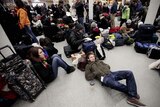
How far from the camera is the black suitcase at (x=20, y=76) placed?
1849 mm

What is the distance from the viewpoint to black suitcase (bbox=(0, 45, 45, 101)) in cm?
185

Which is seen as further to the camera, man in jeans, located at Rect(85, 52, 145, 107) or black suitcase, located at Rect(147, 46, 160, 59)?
black suitcase, located at Rect(147, 46, 160, 59)

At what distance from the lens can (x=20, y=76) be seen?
1926mm

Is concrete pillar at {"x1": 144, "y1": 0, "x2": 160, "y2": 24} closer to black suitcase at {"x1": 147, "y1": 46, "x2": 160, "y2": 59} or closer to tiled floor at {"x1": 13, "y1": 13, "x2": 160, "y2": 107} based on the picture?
black suitcase at {"x1": 147, "y1": 46, "x2": 160, "y2": 59}

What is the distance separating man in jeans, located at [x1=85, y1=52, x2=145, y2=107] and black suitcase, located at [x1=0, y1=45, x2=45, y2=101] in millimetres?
1116

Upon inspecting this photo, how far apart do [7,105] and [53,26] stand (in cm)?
348

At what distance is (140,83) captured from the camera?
2412 mm

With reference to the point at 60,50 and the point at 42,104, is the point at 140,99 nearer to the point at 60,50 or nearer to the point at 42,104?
the point at 42,104

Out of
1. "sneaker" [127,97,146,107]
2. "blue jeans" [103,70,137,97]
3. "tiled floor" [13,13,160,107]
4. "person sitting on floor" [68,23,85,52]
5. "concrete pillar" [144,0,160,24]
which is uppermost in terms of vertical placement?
"concrete pillar" [144,0,160,24]

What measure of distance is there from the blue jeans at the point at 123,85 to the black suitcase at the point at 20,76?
1384mm

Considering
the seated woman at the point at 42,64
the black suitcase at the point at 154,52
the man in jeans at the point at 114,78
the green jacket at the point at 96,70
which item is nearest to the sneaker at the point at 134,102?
the man in jeans at the point at 114,78

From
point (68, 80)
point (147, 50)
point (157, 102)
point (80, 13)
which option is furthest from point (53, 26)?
point (157, 102)

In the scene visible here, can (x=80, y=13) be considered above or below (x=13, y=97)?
above

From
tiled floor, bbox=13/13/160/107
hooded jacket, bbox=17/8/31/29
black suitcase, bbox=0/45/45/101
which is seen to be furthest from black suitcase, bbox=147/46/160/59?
hooded jacket, bbox=17/8/31/29
